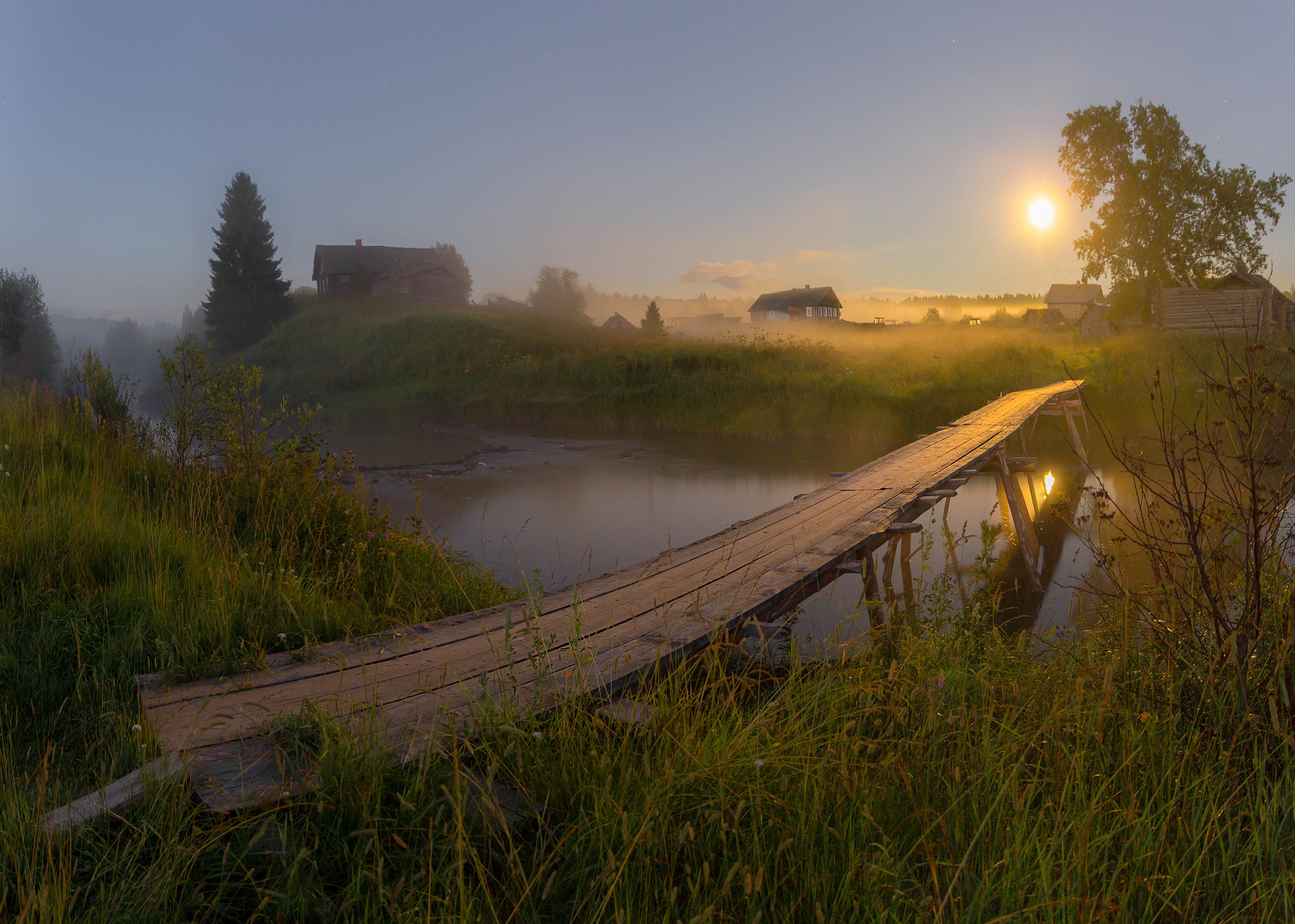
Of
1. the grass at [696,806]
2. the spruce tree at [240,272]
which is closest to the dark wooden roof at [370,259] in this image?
the spruce tree at [240,272]

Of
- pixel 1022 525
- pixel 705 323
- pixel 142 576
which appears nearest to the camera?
pixel 142 576

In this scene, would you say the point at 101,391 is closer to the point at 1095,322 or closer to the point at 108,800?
the point at 108,800

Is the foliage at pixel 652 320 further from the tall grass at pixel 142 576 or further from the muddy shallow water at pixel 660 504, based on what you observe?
the tall grass at pixel 142 576

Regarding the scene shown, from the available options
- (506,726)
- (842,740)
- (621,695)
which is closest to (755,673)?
(621,695)

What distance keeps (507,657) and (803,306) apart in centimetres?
6336

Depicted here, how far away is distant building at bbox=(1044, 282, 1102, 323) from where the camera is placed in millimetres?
56594

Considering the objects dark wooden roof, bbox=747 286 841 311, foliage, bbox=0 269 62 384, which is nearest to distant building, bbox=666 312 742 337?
dark wooden roof, bbox=747 286 841 311

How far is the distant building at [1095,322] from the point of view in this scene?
130 ft

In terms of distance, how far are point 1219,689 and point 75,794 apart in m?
3.82

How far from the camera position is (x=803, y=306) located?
6306 centimetres

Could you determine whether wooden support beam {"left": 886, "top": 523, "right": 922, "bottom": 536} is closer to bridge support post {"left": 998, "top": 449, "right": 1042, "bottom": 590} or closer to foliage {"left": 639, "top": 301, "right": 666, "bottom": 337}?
bridge support post {"left": 998, "top": 449, "right": 1042, "bottom": 590}

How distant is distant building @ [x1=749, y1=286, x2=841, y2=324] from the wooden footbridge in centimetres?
5779

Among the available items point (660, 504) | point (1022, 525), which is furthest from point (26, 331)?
point (1022, 525)

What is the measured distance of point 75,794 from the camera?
2209 millimetres
